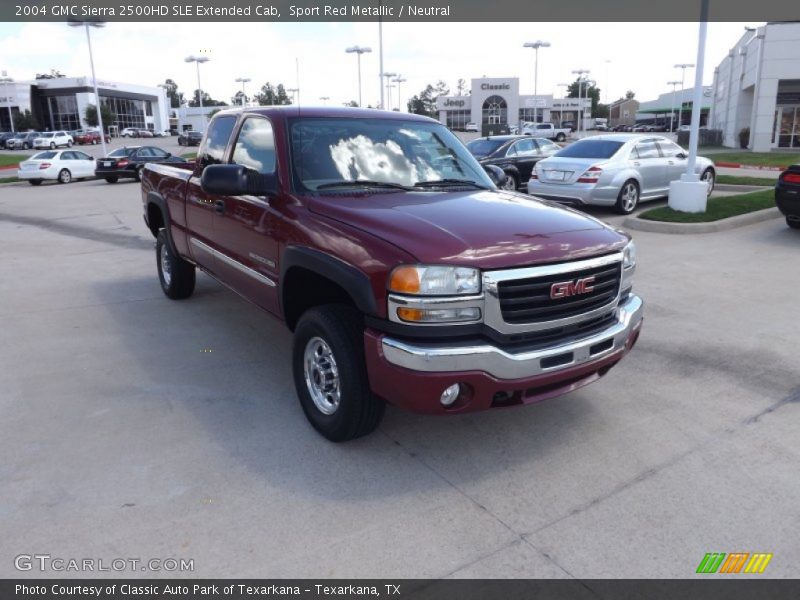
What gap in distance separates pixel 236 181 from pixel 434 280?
5.42 feet

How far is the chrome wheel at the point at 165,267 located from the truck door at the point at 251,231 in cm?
199

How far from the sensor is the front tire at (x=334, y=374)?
3.58 meters

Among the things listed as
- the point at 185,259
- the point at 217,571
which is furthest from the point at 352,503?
the point at 185,259

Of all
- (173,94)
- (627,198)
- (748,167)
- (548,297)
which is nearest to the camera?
(548,297)

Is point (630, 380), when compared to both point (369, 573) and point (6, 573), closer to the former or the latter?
point (369, 573)


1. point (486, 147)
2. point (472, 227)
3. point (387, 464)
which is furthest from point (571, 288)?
point (486, 147)

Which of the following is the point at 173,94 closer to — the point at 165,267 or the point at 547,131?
the point at 547,131

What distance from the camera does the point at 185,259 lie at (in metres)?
6.53

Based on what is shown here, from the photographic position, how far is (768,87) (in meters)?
34.2

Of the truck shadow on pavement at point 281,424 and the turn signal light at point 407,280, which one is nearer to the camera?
the turn signal light at point 407,280

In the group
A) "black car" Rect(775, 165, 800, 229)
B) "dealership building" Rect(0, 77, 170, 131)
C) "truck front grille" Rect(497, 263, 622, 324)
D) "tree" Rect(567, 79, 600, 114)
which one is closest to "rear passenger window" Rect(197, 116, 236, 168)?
"truck front grille" Rect(497, 263, 622, 324)

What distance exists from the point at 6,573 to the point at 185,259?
13.4 feet

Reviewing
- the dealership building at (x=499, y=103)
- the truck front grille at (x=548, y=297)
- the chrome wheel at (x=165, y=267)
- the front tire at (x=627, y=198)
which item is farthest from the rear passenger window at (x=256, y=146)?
the dealership building at (x=499, y=103)
